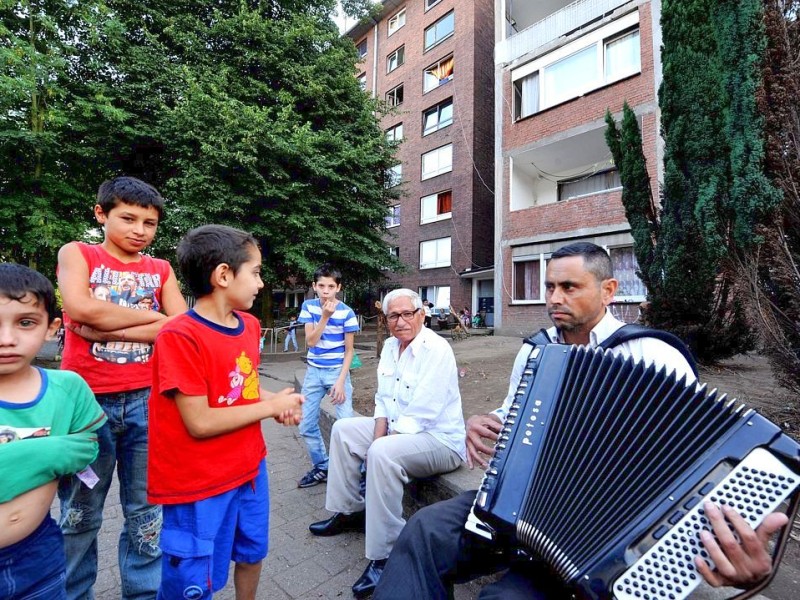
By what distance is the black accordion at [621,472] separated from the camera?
1.25m

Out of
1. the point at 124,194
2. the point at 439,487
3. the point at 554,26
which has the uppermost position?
the point at 554,26

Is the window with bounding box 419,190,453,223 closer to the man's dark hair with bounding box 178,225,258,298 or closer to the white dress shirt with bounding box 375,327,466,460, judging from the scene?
the white dress shirt with bounding box 375,327,466,460

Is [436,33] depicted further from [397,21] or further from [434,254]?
[434,254]

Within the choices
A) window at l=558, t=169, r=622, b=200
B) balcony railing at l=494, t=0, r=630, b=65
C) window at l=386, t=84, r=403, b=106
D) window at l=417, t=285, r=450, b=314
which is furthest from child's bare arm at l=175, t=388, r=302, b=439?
window at l=386, t=84, r=403, b=106

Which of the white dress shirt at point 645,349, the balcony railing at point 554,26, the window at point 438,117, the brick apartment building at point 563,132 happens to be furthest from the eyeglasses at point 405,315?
the window at point 438,117

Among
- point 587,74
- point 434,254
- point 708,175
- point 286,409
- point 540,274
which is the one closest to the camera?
point 286,409

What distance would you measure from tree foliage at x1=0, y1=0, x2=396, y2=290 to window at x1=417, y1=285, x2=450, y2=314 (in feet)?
28.6

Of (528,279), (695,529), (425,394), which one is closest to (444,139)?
(528,279)

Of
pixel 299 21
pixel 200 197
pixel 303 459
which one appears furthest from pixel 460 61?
pixel 303 459

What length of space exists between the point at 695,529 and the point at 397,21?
91.1 feet

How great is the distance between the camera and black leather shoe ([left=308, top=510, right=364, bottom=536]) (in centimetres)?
272

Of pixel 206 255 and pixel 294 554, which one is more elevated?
pixel 206 255

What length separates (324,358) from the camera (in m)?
3.80

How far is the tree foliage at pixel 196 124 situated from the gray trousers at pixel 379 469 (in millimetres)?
8556
